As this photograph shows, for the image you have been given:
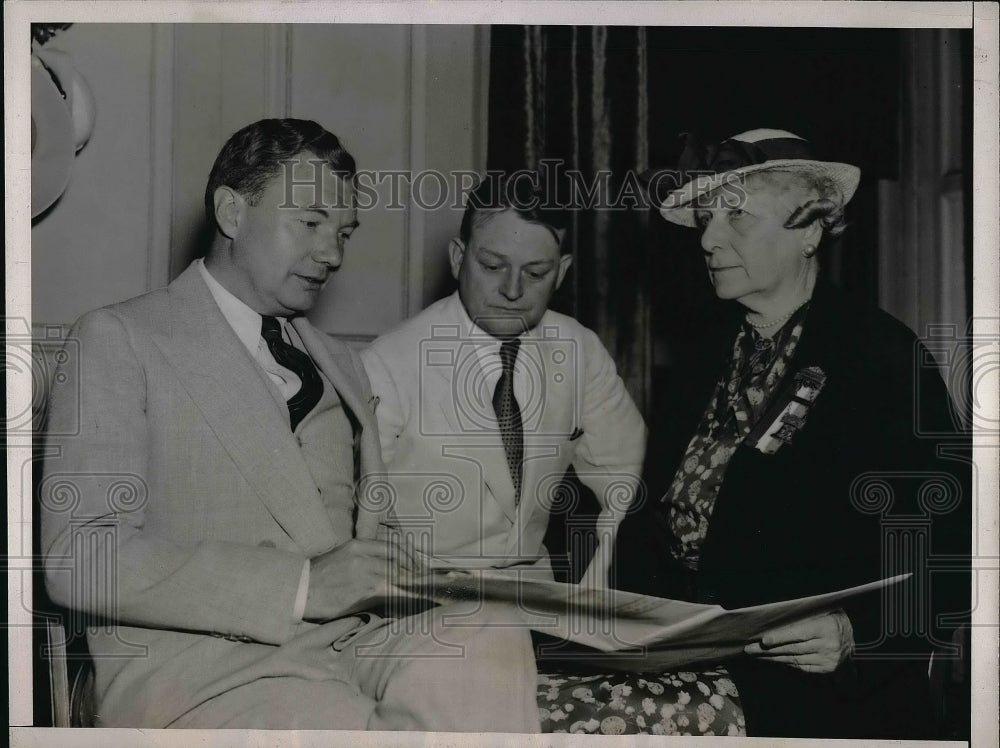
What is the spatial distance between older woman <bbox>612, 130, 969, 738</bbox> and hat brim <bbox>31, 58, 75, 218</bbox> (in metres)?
1.41

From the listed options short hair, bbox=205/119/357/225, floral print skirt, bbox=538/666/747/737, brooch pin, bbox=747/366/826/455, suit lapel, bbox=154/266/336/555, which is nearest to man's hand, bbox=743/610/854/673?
floral print skirt, bbox=538/666/747/737

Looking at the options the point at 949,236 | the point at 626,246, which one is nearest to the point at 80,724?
the point at 626,246

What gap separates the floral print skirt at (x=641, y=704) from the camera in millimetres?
2240

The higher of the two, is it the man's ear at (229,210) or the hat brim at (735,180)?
the hat brim at (735,180)

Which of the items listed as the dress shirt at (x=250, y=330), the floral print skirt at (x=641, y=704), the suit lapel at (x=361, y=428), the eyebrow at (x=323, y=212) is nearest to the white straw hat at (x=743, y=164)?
the eyebrow at (x=323, y=212)

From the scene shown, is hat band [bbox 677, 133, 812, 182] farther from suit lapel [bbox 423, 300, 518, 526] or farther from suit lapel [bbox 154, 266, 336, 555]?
suit lapel [bbox 154, 266, 336, 555]

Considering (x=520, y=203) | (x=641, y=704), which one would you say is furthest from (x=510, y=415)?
(x=641, y=704)

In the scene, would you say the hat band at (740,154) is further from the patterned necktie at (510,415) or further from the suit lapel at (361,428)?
the suit lapel at (361,428)

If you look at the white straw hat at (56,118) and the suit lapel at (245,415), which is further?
the white straw hat at (56,118)

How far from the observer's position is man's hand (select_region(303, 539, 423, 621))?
7.22ft

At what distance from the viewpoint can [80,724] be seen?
2266mm

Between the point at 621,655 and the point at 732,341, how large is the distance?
0.78m

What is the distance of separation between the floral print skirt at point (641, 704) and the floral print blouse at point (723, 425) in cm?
28

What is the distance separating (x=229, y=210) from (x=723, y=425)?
1.25 meters
